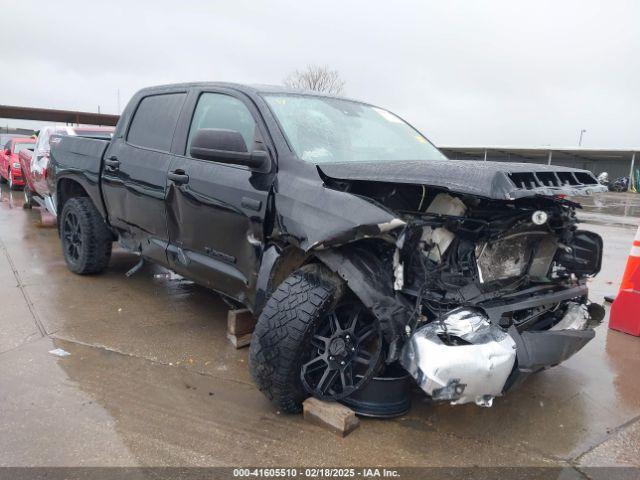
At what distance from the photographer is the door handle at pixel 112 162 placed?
14.7 ft

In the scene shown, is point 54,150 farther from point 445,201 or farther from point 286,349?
point 445,201

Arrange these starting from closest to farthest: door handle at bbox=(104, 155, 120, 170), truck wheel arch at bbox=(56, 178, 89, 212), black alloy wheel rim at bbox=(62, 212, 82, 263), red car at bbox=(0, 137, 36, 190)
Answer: door handle at bbox=(104, 155, 120, 170), black alloy wheel rim at bbox=(62, 212, 82, 263), truck wheel arch at bbox=(56, 178, 89, 212), red car at bbox=(0, 137, 36, 190)

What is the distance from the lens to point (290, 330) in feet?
8.66

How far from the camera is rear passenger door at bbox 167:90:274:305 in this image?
3191mm

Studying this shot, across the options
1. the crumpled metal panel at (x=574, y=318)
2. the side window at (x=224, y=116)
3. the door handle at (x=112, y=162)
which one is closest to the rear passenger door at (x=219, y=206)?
the side window at (x=224, y=116)

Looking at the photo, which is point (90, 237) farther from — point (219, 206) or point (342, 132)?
point (342, 132)

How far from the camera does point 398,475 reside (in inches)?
94.4

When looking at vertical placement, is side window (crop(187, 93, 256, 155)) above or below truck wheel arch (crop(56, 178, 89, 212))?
above

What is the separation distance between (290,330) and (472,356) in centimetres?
91

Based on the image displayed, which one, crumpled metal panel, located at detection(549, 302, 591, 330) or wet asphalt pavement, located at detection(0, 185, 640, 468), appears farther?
crumpled metal panel, located at detection(549, 302, 591, 330)

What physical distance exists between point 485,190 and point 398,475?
1.38m

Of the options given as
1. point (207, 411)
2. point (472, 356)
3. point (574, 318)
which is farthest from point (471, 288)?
point (207, 411)

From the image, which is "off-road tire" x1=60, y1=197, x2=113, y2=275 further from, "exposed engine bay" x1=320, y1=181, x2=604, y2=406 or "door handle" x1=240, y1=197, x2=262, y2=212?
"exposed engine bay" x1=320, y1=181, x2=604, y2=406

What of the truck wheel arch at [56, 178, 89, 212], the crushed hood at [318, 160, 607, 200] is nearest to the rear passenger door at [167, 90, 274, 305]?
the crushed hood at [318, 160, 607, 200]
